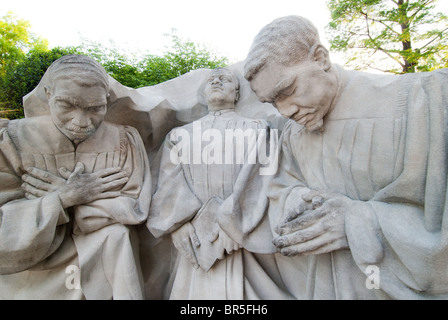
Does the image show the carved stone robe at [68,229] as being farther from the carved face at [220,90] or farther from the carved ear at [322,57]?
the carved ear at [322,57]

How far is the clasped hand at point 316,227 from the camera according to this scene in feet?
5.60

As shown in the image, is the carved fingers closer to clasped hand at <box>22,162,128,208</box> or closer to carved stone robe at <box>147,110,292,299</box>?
clasped hand at <box>22,162,128,208</box>

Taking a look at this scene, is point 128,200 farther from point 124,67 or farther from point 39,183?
point 124,67

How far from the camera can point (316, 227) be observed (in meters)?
1.73

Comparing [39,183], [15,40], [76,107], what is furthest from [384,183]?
[15,40]

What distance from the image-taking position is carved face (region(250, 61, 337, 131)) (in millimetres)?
1729

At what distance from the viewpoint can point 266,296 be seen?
87.9 inches

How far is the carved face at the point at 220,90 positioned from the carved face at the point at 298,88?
85cm

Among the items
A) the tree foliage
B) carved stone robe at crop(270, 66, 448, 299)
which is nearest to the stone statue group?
carved stone robe at crop(270, 66, 448, 299)

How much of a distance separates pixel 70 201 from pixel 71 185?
13 centimetres

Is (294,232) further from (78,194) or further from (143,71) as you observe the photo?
(143,71)

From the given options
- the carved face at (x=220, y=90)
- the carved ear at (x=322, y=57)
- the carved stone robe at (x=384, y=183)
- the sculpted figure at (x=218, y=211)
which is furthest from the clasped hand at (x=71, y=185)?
the carved ear at (x=322, y=57)

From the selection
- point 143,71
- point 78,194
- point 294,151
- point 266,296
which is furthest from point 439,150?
point 143,71

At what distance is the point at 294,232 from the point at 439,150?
0.94 m
